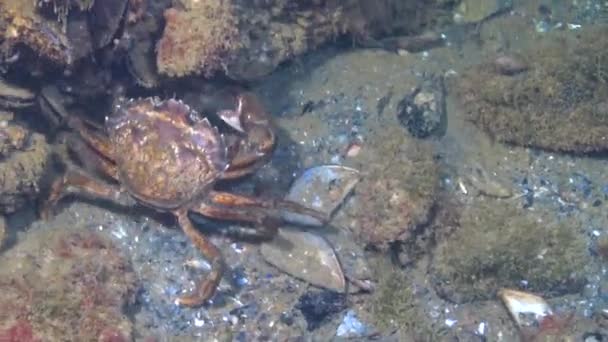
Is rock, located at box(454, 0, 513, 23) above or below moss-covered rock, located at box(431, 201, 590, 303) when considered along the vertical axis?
above

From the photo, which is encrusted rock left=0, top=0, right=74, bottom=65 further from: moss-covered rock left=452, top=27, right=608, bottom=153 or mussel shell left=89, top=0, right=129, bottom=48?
moss-covered rock left=452, top=27, right=608, bottom=153

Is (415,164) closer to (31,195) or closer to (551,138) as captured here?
(551,138)

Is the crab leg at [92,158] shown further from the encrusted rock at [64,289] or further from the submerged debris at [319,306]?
the submerged debris at [319,306]

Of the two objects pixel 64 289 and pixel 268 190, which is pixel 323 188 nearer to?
pixel 268 190

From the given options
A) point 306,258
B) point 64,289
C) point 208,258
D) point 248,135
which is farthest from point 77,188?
point 306,258

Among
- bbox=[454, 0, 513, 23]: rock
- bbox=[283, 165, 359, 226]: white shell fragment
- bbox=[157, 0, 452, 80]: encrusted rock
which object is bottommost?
bbox=[283, 165, 359, 226]: white shell fragment

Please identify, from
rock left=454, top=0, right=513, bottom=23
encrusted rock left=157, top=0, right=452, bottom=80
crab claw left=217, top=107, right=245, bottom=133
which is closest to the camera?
encrusted rock left=157, top=0, right=452, bottom=80

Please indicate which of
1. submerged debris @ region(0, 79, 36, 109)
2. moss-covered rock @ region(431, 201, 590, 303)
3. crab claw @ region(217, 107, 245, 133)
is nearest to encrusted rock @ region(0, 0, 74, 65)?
submerged debris @ region(0, 79, 36, 109)
